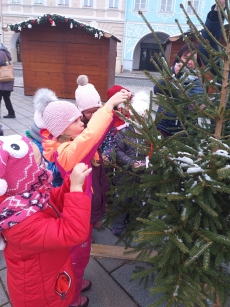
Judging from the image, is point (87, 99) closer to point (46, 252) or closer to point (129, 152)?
point (129, 152)

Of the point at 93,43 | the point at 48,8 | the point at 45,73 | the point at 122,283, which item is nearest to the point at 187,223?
the point at 122,283

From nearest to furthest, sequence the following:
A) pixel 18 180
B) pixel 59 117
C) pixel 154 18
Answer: pixel 18 180 < pixel 59 117 < pixel 154 18

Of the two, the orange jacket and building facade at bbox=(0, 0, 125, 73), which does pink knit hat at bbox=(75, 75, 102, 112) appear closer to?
the orange jacket

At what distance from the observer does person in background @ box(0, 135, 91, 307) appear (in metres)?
1.16

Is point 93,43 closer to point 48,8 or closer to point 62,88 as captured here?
point 62,88

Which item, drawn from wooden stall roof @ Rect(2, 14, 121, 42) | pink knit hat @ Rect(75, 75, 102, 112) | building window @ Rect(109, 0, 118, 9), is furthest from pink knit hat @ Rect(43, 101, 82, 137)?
building window @ Rect(109, 0, 118, 9)

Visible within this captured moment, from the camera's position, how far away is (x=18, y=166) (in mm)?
1152

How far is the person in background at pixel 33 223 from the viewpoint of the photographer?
1160 mm

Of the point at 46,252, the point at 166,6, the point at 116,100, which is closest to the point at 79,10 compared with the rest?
the point at 166,6

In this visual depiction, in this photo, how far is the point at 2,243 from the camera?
4.30ft

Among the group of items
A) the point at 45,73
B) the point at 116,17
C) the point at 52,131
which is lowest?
the point at 45,73

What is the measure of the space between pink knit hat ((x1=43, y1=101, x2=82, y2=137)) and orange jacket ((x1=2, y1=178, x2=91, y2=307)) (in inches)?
13.6

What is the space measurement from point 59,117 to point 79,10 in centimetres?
2731

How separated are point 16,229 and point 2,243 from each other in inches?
8.7
